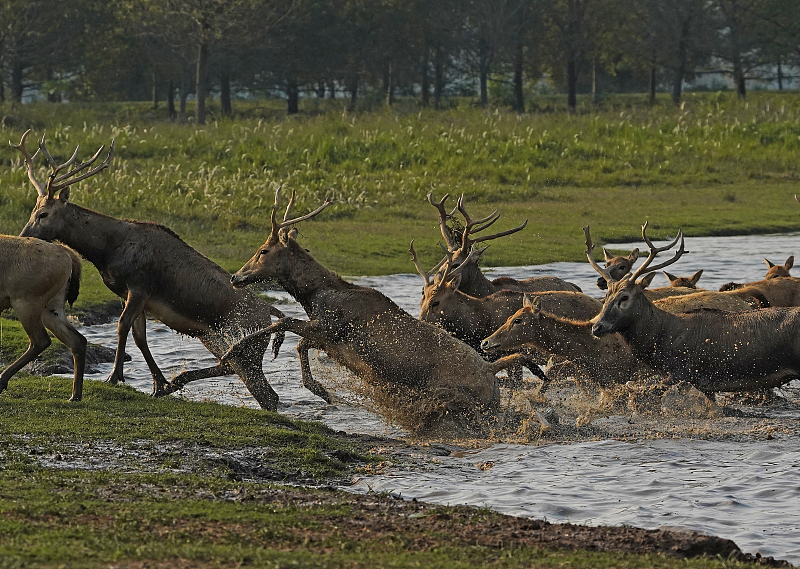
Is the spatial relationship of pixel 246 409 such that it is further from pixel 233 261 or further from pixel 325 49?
pixel 325 49

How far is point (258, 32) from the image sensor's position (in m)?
46.1

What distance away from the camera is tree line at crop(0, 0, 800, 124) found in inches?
2069

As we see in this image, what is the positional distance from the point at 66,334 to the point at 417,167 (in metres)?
21.0

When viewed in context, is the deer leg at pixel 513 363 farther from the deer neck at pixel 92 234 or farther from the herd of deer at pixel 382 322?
the deer neck at pixel 92 234

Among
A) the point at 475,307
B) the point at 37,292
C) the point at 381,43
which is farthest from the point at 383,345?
the point at 381,43

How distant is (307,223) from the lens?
2358cm

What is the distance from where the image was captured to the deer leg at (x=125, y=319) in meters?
11.6

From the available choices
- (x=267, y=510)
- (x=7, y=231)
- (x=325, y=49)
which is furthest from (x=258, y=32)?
(x=267, y=510)

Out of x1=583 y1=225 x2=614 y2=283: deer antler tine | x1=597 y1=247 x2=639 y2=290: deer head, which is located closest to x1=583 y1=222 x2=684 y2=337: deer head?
x1=583 y1=225 x2=614 y2=283: deer antler tine

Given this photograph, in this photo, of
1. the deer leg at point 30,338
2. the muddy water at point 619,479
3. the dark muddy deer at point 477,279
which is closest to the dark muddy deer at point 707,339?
the muddy water at point 619,479

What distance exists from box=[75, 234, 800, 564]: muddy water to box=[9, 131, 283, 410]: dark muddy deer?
652 mm

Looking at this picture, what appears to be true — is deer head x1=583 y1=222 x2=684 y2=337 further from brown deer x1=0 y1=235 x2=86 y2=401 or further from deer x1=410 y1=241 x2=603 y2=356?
brown deer x1=0 y1=235 x2=86 y2=401

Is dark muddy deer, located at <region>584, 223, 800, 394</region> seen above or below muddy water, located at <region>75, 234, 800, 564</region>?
above

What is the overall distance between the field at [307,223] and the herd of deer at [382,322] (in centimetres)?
92
